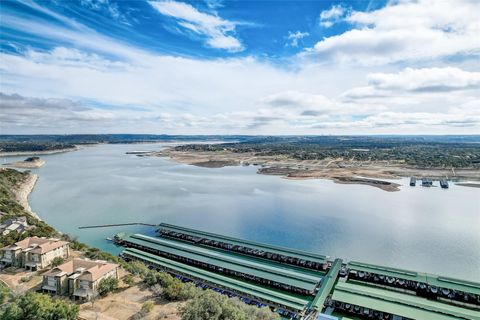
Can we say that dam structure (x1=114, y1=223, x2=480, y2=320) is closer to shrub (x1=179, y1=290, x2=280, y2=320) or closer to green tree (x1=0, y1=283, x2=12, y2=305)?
shrub (x1=179, y1=290, x2=280, y2=320)

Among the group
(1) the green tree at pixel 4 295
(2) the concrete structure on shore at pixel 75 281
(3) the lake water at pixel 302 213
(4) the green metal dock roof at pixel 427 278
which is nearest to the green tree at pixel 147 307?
(2) the concrete structure on shore at pixel 75 281

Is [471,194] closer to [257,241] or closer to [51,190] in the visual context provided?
[257,241]

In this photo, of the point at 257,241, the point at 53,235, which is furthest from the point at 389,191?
the point at 53,235

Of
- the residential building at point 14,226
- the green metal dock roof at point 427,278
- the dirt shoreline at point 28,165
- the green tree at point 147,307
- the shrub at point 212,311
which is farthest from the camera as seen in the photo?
the dirt shoreline at point 28,165

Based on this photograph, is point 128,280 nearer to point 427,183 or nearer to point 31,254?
point 31,254

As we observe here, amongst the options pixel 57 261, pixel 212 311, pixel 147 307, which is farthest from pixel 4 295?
pixel 212 311

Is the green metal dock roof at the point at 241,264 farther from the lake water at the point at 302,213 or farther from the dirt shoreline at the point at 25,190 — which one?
the dirt shoreline at the point at 25,190
